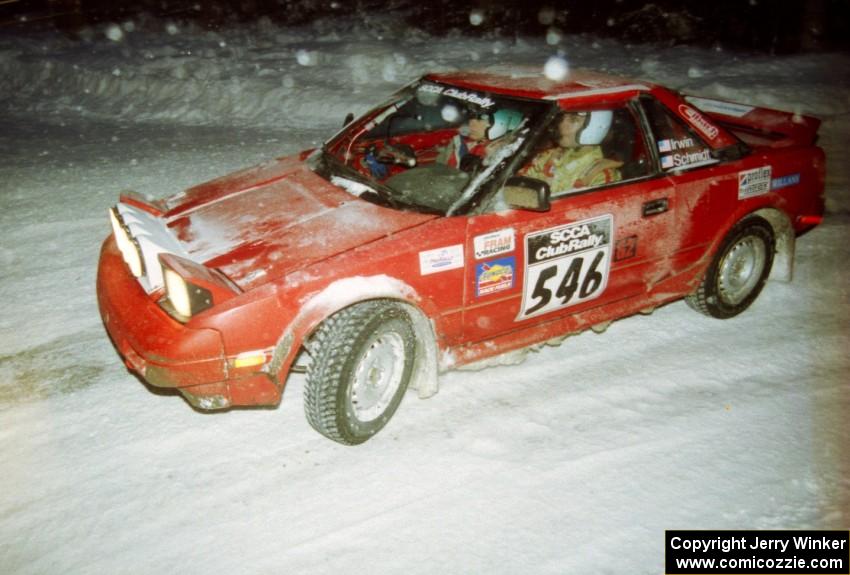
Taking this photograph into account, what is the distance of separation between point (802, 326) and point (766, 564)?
2.11 m

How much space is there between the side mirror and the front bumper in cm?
139

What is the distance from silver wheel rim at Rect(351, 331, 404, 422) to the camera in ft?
10.2

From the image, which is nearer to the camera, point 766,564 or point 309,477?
point 766,564

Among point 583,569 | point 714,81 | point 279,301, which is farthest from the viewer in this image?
point 714,81

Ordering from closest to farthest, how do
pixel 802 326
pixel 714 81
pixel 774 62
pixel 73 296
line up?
pixel 802 326 → pixel 73 296 → pixel 714 81 → pixel 774 62

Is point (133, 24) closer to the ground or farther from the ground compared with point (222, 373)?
farther from the ground

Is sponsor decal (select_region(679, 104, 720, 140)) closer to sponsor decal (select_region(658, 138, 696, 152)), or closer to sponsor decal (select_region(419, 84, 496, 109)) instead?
sponsor decal (select_region(658, 138, 696, 152))

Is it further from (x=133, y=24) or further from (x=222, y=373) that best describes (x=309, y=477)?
(x=133, y=24)

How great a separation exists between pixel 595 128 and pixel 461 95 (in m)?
0.80

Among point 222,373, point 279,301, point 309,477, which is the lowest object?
point 309,477

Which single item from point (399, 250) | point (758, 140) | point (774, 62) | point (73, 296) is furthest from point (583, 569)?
point (774, 62)

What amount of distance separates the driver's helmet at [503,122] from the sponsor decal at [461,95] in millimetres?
88

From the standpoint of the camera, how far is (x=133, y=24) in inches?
724
